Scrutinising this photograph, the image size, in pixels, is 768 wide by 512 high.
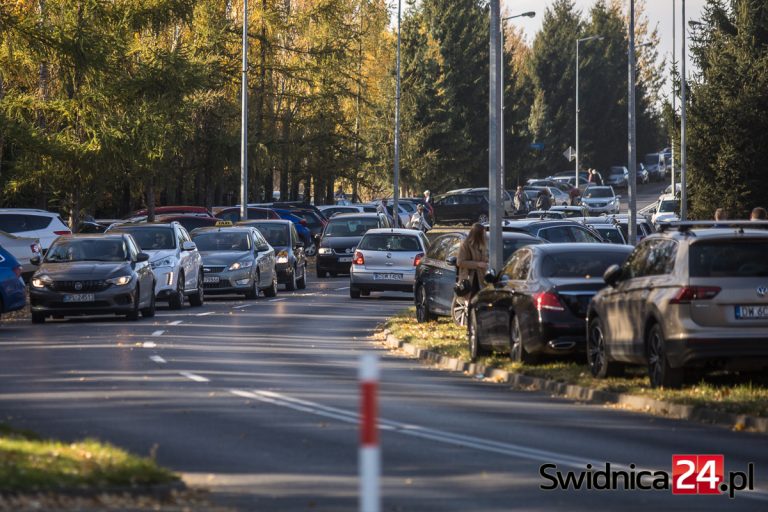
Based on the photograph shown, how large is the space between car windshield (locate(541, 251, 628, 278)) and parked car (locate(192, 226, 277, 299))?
1763 centimetres

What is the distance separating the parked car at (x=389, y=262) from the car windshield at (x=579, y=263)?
16.8 metres

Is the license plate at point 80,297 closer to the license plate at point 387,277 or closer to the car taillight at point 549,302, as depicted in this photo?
the license plate at point 387,277

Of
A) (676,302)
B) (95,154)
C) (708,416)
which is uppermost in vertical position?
(95,154)

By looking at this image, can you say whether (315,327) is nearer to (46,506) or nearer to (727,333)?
(727,333)

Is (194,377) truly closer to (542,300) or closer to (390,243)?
(542,300)

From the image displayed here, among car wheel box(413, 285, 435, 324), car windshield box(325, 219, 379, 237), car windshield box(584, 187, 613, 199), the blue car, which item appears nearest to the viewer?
the blue car

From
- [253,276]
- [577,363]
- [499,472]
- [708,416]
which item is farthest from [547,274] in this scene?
[253,276]

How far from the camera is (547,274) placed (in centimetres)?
1902

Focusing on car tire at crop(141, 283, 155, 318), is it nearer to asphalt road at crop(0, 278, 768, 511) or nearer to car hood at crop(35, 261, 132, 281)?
car hood at crop(35, 261, 132, 281)

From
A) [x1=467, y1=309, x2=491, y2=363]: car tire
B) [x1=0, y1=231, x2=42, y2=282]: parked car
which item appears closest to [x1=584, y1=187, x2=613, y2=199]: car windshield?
[x1=0, y1=231, x2=42, y2=282]: parked car

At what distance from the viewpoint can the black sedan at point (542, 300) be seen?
18.6 m

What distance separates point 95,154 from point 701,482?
32.3m

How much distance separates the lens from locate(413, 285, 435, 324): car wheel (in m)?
27.7

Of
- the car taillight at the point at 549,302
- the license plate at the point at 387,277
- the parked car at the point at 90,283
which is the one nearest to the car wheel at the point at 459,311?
the parked car at the point at 90,283
